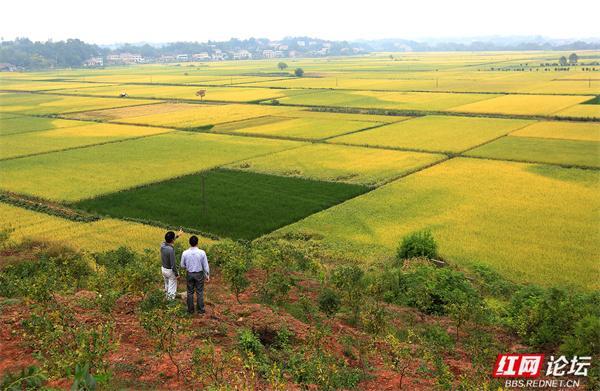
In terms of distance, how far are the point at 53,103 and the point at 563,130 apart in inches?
2073

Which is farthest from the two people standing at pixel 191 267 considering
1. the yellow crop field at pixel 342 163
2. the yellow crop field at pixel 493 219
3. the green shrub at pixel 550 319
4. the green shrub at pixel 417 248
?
the yellow crop field at pixel 342 163

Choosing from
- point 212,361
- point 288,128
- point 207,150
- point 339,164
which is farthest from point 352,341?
point 288,128

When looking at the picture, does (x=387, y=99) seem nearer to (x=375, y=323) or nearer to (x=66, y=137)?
(x=66, y=137)

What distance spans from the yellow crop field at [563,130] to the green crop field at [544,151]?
1582 mm

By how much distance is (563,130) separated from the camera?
38.5m

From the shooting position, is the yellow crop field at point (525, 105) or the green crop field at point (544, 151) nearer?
the green crop field at point (544, 151)

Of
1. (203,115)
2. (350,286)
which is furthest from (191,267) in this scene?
(203,115)

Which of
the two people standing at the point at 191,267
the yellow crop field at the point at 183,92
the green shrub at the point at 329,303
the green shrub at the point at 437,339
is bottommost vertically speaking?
the green shrub at the point at 437,339

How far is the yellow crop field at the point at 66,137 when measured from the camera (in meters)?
36.1

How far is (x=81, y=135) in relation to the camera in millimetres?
41219

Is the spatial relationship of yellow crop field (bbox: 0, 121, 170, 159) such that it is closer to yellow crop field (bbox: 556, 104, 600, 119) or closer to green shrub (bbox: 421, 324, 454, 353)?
green shrub (bbox: 421, 324, 454, 353)

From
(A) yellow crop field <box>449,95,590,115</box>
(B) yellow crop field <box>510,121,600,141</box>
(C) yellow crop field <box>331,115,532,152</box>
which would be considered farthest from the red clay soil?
(A) yellow crop field <box>449,95,590,115</box>

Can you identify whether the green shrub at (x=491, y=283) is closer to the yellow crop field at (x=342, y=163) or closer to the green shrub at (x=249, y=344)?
the green shrub at (x=249, y=344)

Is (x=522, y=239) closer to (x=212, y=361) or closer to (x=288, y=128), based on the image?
(x=212, y=361)
